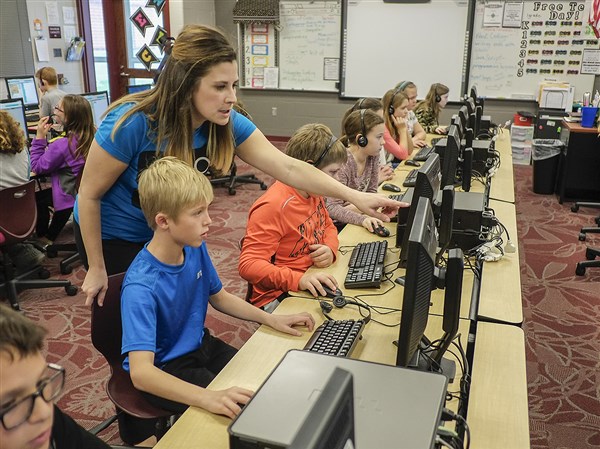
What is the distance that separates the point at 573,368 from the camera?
2.77 meters

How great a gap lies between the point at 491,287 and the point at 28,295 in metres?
2.79

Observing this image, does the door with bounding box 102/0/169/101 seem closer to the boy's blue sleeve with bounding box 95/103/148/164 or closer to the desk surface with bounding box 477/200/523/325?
the boy's blue sleeve with bounding box 95/103/148/164

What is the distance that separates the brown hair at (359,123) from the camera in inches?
122

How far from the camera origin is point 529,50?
22.3ft

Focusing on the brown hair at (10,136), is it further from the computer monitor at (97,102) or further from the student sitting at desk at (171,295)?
the student sitting at desk at (171,295)

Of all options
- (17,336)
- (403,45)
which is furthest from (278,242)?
(403,45)

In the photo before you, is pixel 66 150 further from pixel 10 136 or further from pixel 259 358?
pixel 259 358

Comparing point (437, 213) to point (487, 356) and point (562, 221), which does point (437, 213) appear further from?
point (562, 221)

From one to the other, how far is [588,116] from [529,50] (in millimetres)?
1834

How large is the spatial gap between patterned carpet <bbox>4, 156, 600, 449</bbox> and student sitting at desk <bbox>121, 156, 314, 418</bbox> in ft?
2.74

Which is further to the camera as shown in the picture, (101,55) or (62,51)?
(101,55)

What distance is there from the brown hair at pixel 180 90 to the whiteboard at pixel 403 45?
19.4ft

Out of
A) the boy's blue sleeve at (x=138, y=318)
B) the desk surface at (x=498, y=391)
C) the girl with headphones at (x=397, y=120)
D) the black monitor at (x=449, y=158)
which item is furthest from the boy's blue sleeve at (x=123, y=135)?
the girl with headphones at (x=397, y=120)

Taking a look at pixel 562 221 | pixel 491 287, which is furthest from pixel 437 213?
pixel 562 221
